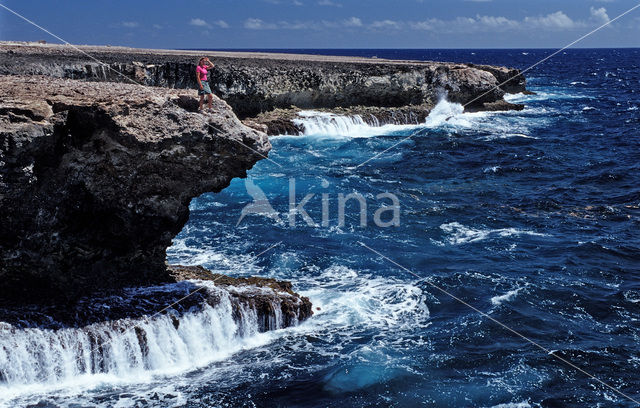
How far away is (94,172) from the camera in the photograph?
13.2 meters

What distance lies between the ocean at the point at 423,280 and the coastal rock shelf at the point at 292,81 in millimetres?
8825

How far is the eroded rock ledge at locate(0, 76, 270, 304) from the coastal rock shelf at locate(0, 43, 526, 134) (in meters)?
27.9

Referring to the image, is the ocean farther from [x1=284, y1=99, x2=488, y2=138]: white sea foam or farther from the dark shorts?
[x1=284, y1=99, x2=488, y2=138]: white sea foam

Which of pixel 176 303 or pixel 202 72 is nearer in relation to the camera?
pixel 202 72

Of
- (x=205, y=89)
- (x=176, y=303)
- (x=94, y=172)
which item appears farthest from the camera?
(x=176, y=303)

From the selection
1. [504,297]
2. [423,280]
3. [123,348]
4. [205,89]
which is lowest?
[504,297]

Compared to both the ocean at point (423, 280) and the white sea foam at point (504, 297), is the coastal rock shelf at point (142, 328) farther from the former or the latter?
the white sea foam at point (504, 297)

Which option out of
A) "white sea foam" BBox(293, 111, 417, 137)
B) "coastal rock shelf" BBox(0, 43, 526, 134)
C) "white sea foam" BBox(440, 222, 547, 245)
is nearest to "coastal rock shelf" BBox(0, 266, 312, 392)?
"white sea foam" BBox(440, 222, 547, 245)

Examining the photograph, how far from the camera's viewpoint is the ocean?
13195 millimetres

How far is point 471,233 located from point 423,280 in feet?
18.1

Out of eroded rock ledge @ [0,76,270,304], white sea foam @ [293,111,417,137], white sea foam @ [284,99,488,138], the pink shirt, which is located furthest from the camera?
white sea foam @ [284,99,488,138]

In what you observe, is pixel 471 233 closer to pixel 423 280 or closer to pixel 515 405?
pixel 423 280

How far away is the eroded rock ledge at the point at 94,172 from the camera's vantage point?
12383 millimetres

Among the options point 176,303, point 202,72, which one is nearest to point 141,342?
point 176,303
